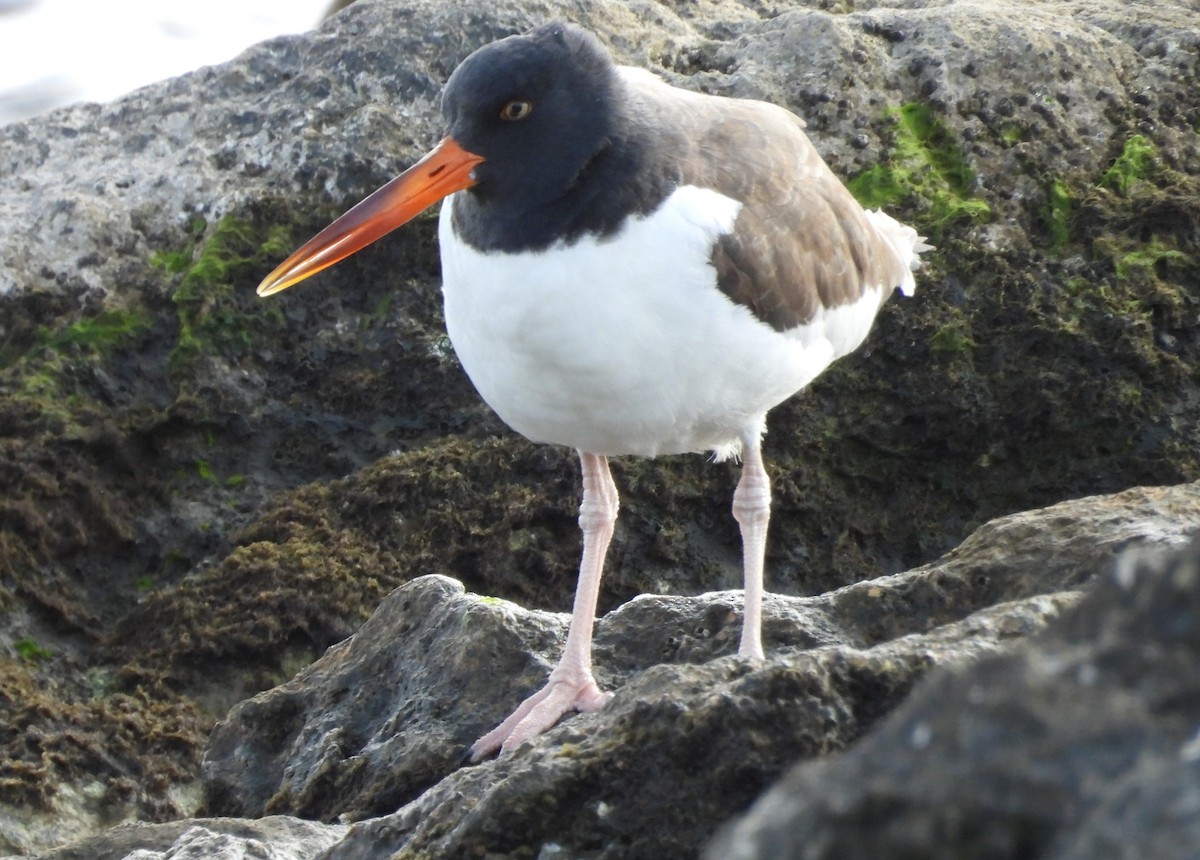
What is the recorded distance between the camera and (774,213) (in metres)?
3.97

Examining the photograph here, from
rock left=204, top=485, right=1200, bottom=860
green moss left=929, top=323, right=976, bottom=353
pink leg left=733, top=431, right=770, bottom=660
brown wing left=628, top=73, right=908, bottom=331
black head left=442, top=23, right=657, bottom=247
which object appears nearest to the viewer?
rock left=204, top=485, right=1200, bottom=860

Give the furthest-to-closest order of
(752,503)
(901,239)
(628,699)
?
1. (901,239)
2. (752,503)
3. (628,699)

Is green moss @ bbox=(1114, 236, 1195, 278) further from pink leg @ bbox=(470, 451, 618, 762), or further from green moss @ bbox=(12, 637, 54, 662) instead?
green moss @ bbox=(12, 637, 54, 662)

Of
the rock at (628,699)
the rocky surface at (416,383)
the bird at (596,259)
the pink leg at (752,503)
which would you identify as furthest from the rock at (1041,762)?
the rocky surface at (416,383)

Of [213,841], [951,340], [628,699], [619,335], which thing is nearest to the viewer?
[628,699]

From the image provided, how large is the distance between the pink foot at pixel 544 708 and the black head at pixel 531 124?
3.83ft

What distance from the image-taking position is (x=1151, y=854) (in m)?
1.12

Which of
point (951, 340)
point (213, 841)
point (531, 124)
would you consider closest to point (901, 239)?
point (951, 340)

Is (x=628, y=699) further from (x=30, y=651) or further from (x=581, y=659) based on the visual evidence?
(x=30, y=651)

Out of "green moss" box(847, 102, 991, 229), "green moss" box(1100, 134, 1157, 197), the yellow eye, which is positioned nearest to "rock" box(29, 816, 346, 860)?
the yellow eye

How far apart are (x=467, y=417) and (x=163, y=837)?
229cm

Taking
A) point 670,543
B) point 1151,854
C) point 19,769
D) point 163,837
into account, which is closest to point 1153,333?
point 670,543

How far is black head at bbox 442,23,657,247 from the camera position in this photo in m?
3.64

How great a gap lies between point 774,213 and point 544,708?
146 cm
